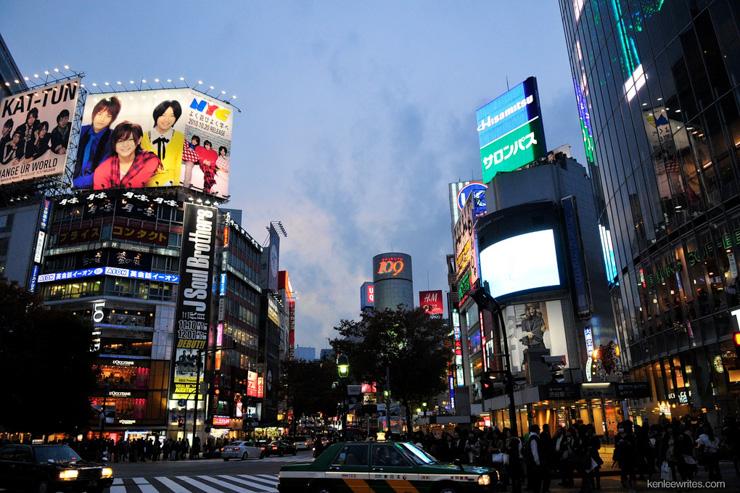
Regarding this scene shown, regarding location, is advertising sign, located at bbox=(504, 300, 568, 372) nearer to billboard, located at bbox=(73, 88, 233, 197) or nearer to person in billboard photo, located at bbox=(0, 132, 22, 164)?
billboard, located at bbox=(73, 88, 233, 197)

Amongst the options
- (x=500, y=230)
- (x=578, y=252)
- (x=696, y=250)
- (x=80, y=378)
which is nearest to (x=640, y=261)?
(x=696, y=250)

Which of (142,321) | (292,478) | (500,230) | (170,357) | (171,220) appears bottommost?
(292,478)

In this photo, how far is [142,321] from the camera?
59781mm

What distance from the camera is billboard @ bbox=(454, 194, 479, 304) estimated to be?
59.7m

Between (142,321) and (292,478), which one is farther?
(142,321)

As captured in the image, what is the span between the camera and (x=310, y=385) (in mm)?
80875

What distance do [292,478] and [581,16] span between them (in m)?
39.5

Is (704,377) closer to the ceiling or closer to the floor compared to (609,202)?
closer to the floor

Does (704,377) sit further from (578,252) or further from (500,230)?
(500,230)

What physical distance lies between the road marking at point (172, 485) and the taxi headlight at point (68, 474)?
4271 mm

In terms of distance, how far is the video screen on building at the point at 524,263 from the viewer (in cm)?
4963

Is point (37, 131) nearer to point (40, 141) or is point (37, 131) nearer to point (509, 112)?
point (40, 141)

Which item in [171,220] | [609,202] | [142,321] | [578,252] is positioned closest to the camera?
[609,202]

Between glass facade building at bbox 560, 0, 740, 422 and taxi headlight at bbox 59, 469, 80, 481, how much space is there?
24922 millimetres
